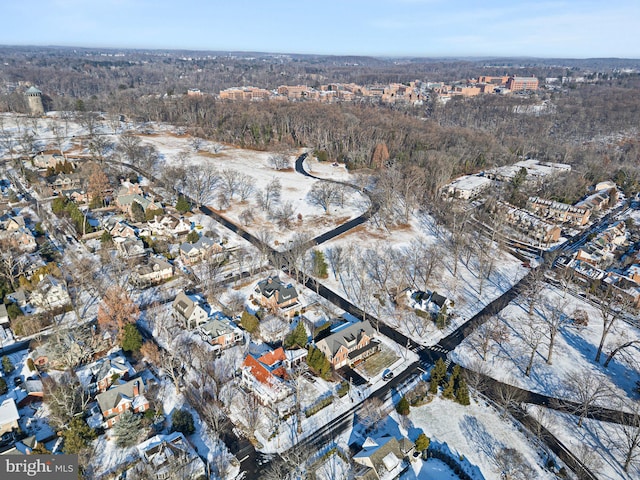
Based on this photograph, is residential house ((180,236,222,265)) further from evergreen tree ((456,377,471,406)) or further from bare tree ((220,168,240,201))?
evergreen tree ((456,377,471,406))

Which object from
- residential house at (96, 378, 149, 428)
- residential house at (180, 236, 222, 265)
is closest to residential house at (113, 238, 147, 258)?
residential house at (180, 236, 222, 265)

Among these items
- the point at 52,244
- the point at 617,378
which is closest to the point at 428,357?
the point at 617,378

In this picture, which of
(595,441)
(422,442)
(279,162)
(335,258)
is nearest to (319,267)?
(335,258)

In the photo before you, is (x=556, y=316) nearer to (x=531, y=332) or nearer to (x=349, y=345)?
(x=531, y=332)

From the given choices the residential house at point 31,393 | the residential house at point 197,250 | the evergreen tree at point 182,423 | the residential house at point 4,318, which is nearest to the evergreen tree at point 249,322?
the evergreen tree at point 182,423

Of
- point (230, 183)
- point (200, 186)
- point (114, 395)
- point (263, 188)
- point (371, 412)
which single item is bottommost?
point (371, 412)

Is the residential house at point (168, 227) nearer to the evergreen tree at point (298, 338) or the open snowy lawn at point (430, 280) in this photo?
the open snowy lawn at point (430, 280)
